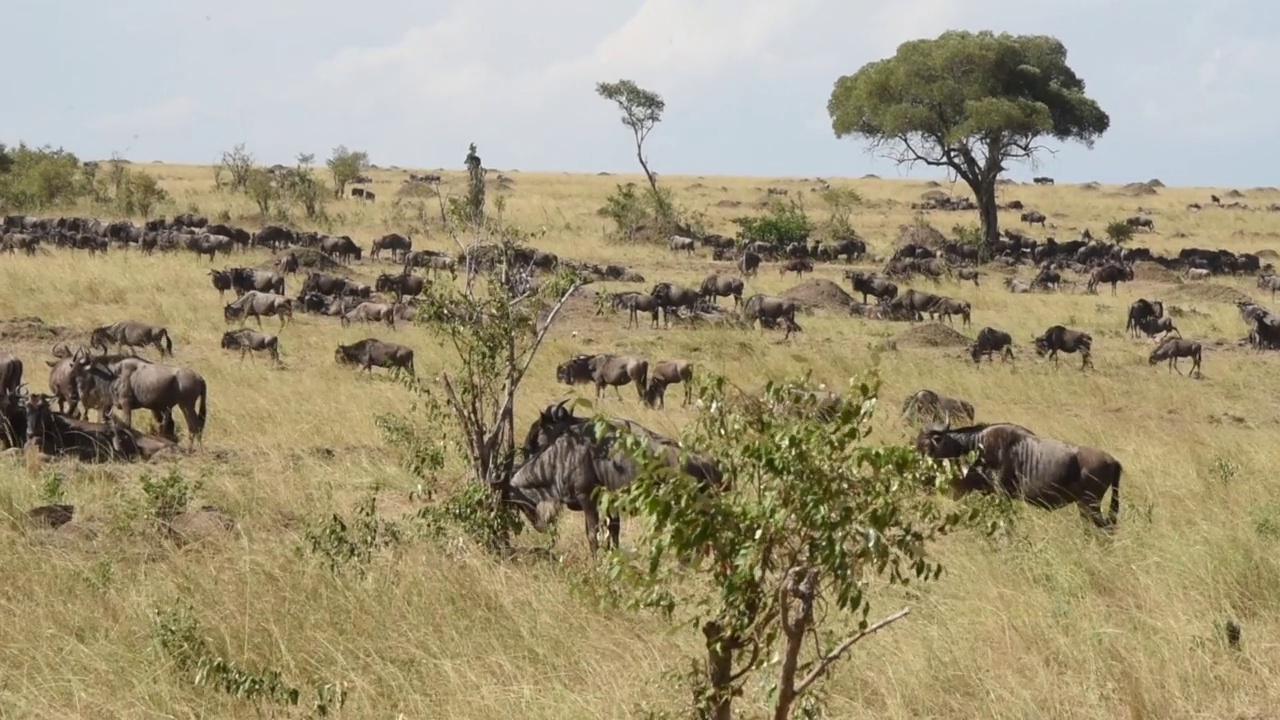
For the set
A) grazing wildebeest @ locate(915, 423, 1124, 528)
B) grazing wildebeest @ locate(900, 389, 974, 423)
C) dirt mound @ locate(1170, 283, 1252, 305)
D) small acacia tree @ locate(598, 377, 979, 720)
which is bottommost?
dirt mound @ locate(1170, 283, 1252, 305)

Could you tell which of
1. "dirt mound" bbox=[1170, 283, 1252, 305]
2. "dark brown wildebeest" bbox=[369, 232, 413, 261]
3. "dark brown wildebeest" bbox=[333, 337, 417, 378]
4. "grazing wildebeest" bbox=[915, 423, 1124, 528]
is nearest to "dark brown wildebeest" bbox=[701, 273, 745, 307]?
"dark brown wildebeest" bbox=[369, 232, 413, 261]

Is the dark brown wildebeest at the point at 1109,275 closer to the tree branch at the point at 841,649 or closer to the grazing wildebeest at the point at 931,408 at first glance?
the grazing wildebeest at the point at 931,408

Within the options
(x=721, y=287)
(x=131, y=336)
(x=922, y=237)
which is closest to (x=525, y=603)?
(x=131, y=336)

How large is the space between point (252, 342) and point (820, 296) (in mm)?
12924

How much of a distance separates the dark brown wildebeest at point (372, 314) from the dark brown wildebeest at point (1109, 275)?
18114mm

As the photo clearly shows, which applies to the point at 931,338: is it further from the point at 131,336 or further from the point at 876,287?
the point at 131,336

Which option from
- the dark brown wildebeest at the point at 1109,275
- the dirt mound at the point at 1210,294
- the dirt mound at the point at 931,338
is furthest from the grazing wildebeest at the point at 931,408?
the dark brown wildebeest at the point at 1109,275

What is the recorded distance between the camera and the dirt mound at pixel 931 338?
22222 mm

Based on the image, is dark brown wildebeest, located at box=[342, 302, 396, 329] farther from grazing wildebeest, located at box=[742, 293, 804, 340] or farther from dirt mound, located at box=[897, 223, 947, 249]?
dirt mound, located at box=[897, 223, 947, 249]

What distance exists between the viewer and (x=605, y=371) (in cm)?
1731

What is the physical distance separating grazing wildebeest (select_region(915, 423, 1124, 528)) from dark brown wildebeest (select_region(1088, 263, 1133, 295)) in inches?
987

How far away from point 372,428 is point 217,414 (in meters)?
1.88

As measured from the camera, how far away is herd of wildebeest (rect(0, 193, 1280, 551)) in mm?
8133

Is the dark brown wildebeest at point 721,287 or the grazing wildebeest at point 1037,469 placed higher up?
the grazing wildebeest at point 1037,469
